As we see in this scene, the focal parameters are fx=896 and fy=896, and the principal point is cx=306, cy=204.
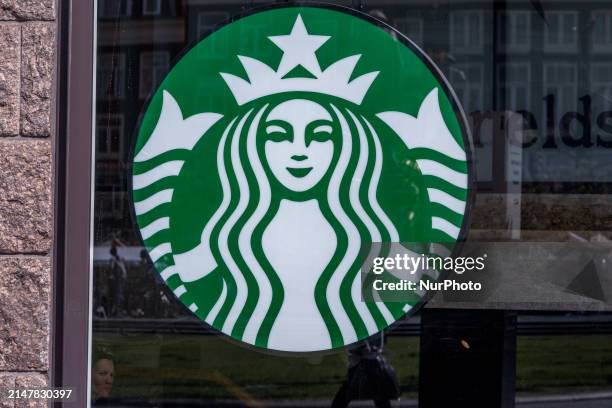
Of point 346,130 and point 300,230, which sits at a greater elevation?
point 346,130

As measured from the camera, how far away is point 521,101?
131 inches

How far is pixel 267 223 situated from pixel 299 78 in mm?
560

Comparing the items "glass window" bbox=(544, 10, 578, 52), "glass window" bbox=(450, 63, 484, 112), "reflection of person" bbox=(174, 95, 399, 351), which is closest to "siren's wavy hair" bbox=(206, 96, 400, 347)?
"reflection of person" bbox=(174, 95, 399, 351)

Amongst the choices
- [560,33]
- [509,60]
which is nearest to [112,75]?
[509,60]

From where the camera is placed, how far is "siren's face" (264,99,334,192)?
336 centimetres

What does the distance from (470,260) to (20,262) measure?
65.0 inches

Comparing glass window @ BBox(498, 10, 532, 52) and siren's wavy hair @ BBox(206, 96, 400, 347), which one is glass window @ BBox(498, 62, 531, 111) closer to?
glass window @ BBox(498, 10, 532, 52)

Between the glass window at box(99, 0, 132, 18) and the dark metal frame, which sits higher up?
the glass window at box(99, 0, 132, 18)

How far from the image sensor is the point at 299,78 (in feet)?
11.1

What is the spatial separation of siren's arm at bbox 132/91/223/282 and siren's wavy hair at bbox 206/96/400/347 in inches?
4.4


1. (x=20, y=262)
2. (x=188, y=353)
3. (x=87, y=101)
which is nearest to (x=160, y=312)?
(x=188, y=353)

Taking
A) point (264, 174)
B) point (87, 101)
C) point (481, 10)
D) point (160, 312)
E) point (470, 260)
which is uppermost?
point (481, 10)

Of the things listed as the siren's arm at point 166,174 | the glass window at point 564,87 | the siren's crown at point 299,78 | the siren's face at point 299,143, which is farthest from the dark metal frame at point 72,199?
the glass window at point 564,87

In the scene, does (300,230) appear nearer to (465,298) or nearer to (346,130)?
(346,130)
